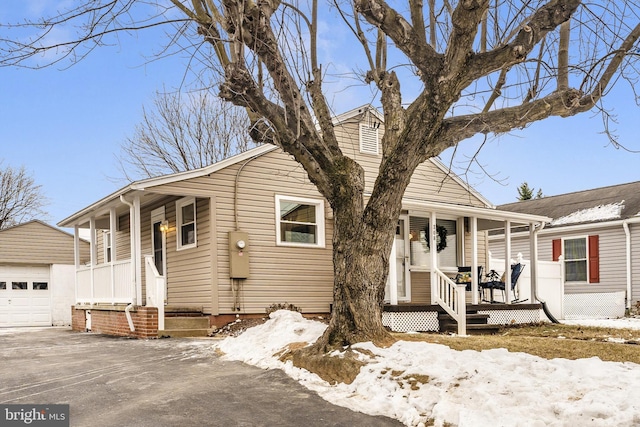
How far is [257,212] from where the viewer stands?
12727 millimetres

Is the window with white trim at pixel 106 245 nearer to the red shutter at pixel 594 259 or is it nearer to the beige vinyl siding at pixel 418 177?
the beige vinyl siding at pixel 418 177

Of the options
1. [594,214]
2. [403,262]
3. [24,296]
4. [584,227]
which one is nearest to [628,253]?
[584,227]

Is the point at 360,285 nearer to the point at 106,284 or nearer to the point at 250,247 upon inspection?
the point at 250,247

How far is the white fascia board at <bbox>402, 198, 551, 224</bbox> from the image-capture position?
487 inches

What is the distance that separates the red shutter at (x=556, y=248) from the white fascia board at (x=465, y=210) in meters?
5.11

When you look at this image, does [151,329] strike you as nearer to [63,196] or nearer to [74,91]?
[74,91]

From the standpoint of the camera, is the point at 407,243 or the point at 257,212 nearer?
the point at 257,212

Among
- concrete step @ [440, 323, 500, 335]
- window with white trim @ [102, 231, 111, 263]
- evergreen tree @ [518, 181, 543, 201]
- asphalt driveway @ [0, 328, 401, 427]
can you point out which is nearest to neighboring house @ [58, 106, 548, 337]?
concrete step @ [440, 323, 500, 335]

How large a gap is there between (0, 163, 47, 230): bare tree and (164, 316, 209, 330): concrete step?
21.3 meters

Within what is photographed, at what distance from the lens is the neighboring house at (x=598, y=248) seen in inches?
682

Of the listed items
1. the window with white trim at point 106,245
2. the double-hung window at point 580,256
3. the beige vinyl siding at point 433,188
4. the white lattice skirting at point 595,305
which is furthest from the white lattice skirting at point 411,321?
the window with white trim at point 106,245

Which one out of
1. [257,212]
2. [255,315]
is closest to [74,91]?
[257,212]

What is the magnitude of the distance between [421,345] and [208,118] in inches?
810

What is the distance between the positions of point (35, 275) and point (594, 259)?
60.3 ft
